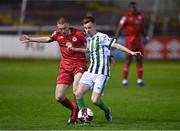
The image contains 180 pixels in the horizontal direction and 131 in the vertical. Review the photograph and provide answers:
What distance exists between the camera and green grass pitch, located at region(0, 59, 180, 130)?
13.3 meters

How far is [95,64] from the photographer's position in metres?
13.4

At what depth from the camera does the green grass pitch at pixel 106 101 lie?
13.3 m

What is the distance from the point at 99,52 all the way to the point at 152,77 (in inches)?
526

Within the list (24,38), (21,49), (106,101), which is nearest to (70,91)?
(106,101)

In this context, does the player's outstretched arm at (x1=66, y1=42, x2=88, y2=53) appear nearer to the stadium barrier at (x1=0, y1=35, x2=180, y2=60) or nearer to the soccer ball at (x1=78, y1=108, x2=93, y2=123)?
the soccer ball at (x1=78, y1=108, x2=93, y2=123)

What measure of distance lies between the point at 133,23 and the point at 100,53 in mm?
9740

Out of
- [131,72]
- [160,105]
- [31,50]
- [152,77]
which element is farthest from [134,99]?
[31,50]

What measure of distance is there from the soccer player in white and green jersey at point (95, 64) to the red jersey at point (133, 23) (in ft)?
31.1

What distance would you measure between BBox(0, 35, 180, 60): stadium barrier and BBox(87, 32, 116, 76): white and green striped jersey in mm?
25405

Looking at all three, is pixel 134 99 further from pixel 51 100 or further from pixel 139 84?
pixel 139 84

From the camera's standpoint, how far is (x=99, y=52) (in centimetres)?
1350

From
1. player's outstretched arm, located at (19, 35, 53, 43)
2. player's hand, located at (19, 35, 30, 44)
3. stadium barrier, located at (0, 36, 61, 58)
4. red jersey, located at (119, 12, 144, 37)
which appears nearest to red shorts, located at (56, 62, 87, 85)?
player's outstretched arm, located at (19, 35, 53, 43)

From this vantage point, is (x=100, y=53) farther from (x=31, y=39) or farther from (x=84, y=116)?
(x=31, y=39)

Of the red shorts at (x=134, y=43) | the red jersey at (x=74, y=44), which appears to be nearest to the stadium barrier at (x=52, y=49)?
the red shorts at (x=134, y=43)
